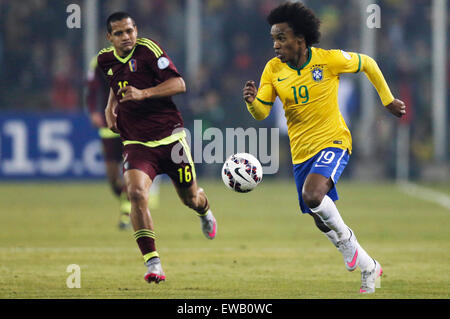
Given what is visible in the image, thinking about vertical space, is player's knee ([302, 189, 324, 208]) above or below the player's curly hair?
below

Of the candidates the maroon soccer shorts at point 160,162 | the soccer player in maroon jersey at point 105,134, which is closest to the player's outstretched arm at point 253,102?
the maroon soccer shorts at point 160,162

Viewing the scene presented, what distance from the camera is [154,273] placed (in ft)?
25.1

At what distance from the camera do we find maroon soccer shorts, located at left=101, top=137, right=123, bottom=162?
13203 millimetres

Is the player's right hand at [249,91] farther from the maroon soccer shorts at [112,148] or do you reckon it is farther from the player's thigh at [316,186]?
the maroon soccer shorts at [112,148]

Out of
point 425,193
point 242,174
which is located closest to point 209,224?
point 242,174

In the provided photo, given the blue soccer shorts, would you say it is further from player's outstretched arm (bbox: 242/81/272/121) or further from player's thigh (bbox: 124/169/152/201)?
player's thigh (bbox: 124/169/152/201)

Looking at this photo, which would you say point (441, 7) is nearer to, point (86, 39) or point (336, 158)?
point (86, 39)

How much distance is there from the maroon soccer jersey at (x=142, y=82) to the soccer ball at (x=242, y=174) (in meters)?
0.69

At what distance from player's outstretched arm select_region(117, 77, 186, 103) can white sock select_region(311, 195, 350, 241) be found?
1.69 meters

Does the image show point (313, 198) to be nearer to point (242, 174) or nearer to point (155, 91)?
point (242, 174)

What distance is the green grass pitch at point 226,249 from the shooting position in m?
7.77

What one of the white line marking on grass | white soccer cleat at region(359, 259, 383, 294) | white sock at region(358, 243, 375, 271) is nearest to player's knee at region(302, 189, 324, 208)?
white sock at region(358, 243, 375, 271)

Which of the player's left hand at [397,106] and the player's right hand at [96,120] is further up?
the player's right hand at [96,120]
